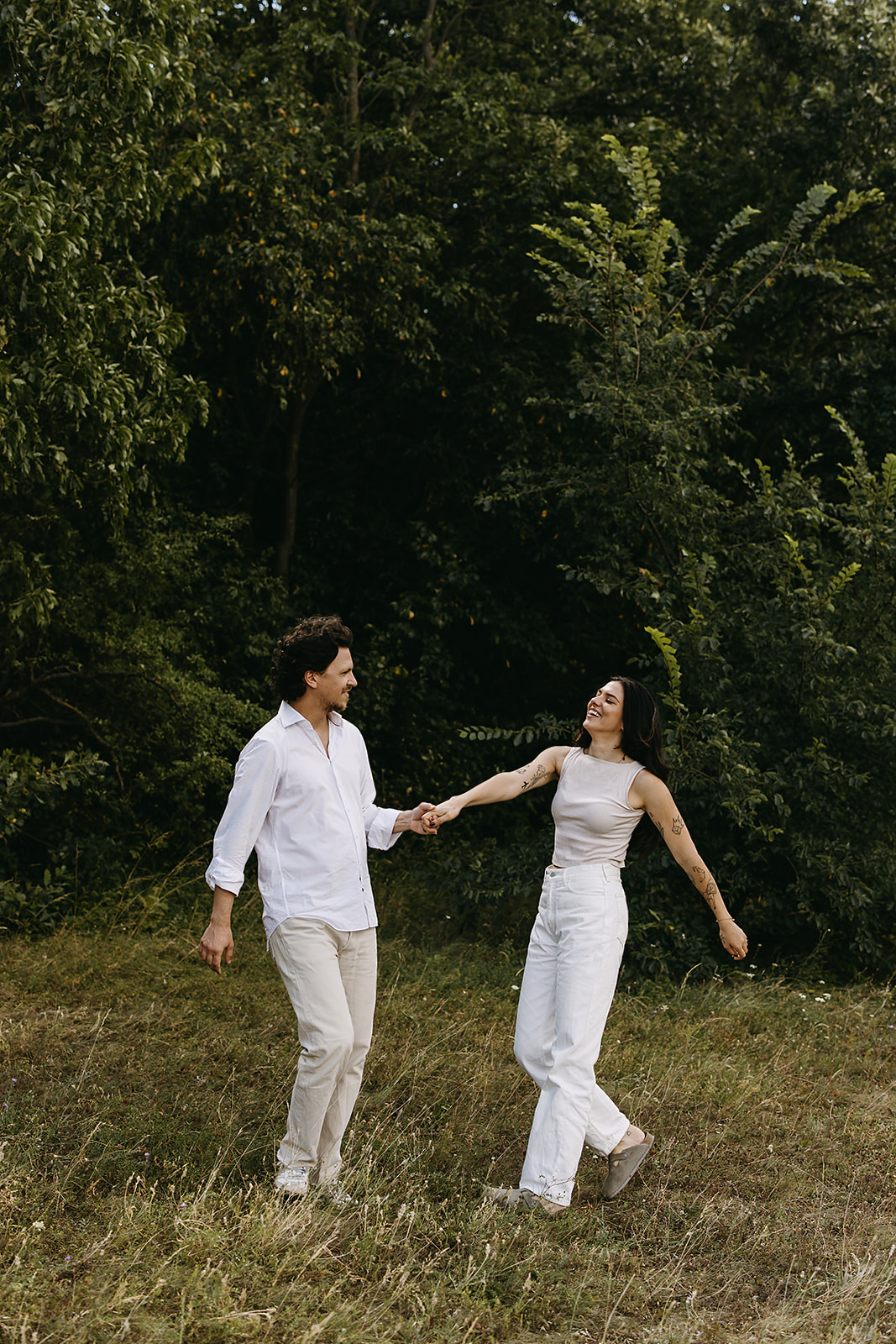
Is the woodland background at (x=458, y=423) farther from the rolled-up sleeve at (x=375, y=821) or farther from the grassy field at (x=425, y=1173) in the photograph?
the rolled-up sleeve at (x=375, y=821)

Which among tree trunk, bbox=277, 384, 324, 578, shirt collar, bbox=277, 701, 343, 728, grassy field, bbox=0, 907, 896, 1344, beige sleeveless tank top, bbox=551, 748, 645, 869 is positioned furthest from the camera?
tree trunk, bbox=277, 384, 324, 578

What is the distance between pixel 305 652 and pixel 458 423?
306 inches

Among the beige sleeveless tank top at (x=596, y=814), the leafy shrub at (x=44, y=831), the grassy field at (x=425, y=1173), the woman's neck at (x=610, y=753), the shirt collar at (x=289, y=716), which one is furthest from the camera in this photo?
the leafy shrub at (x=44, y=831)

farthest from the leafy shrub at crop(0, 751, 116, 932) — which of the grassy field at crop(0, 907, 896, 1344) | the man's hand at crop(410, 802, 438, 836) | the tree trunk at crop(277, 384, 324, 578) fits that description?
the man's hand at crop(410, 802, 438, 836)

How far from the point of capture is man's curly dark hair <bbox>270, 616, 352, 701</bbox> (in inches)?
166

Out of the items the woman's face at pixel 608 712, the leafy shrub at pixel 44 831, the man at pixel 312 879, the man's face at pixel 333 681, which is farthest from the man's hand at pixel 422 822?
the leafy shrub at pixel 44 831

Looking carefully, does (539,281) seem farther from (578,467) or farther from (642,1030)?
(642,1030)

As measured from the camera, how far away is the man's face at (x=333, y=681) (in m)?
4.22

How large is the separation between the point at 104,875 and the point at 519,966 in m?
3.16

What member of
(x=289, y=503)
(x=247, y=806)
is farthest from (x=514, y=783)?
(x=289, y=503)

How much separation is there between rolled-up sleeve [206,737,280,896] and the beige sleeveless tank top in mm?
1094

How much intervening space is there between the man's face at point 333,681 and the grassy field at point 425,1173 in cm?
164

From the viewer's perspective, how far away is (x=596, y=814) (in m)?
4.45

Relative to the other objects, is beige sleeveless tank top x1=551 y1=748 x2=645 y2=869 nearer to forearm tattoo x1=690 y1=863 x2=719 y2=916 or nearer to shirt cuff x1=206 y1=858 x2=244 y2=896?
forearm tattoo x1=690 y1=863 x2=719 y2=916
